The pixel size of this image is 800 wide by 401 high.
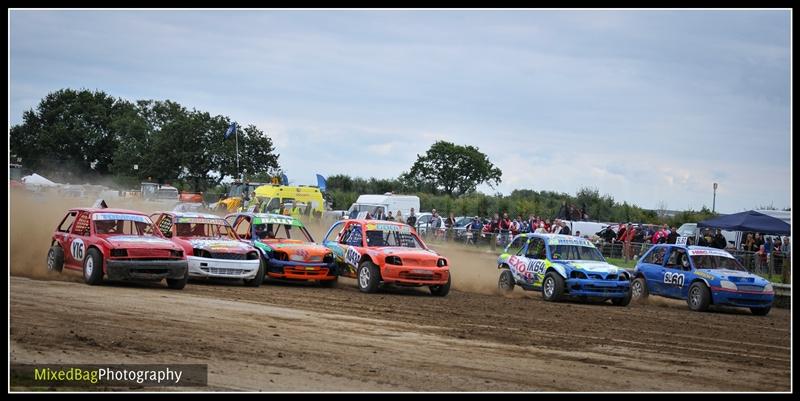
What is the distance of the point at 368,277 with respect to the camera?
19.4 m

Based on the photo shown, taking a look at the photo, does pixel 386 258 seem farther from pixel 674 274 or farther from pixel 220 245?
pixel 674 274

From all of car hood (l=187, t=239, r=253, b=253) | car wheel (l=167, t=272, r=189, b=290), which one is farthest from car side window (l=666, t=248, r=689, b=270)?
car wheel (l=167, t=272, r=189, b=290)

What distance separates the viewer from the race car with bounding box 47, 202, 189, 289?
1688cm

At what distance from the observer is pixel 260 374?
9727 mm

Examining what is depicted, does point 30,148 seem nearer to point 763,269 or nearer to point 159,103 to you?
point 159,103

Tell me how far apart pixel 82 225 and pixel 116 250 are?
1.79m

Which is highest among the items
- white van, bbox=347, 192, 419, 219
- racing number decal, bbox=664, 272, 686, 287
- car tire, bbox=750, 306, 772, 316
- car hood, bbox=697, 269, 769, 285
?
white van, bbox=347, 192, 419, 219

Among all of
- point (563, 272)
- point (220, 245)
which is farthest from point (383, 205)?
point (220, 245)

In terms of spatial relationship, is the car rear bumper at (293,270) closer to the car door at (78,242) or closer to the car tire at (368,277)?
the car tire at (368,277)

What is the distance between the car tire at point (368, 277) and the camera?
19188mm

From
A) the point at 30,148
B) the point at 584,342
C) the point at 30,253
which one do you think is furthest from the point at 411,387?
the point at 30,148

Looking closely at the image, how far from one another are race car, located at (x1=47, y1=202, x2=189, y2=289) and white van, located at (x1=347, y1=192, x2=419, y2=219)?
853 inches

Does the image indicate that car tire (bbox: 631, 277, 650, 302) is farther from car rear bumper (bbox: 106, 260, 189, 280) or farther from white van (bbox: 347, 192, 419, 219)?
white van (bbox: 347, 192, 419, 219)

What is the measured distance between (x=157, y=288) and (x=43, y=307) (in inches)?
166
